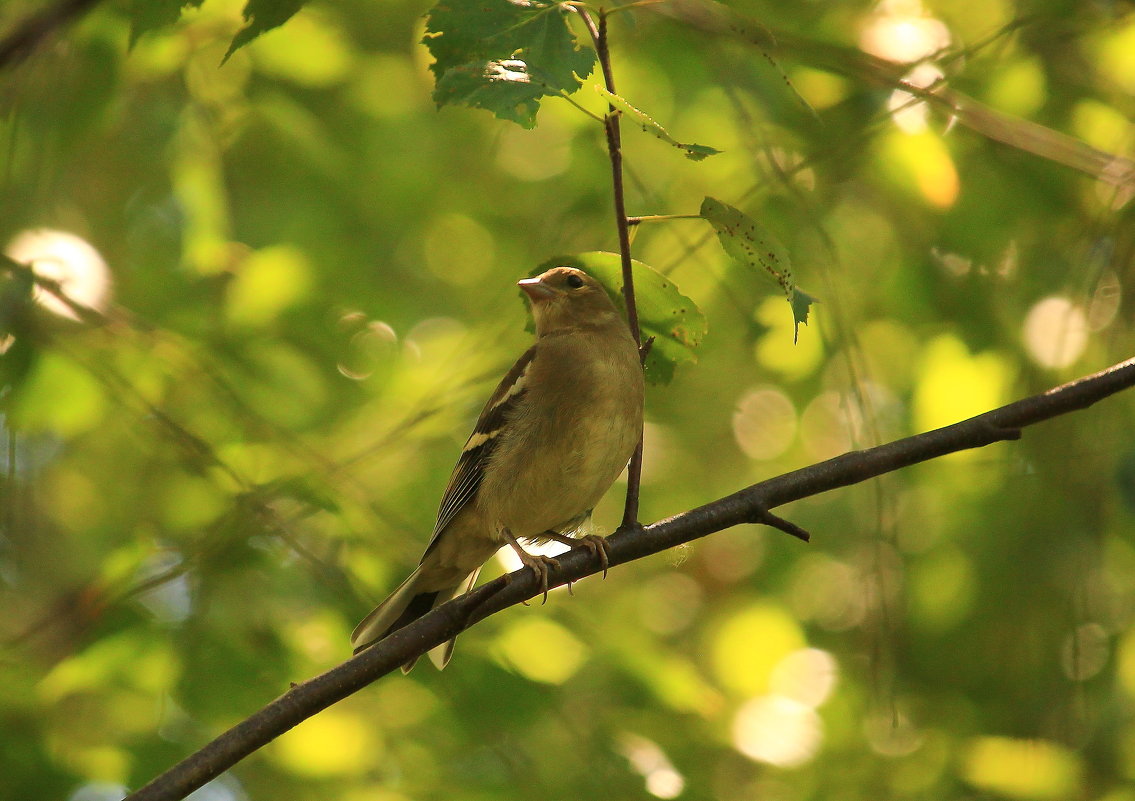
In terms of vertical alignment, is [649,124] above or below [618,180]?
below

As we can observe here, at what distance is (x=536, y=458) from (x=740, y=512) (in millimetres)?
1407

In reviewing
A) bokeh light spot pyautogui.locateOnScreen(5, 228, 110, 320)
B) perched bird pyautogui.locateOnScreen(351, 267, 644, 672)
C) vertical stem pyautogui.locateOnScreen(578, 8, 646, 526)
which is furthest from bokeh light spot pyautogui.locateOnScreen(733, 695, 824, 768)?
bokeh light spot pyautogui.locateOnScreen(5, 228, 110, 320)

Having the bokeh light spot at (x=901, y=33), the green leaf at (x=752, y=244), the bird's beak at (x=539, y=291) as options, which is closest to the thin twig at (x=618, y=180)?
the green leaf at (x=752, y=244)

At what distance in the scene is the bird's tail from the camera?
3.82m

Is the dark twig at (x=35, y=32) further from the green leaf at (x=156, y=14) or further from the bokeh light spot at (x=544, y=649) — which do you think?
the bokeh light spot at (x=544, y=649)

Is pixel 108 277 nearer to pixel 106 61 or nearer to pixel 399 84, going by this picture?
pixel 106 61

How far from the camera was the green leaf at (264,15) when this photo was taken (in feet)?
9.29

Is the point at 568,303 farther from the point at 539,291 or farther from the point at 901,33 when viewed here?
the point at 901,33

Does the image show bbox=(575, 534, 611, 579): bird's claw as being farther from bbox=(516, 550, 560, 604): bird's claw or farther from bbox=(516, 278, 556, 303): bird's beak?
bbox=(516, 278, 556, 303): bird's beak

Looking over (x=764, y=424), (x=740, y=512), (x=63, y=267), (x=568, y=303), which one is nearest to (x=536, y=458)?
(x=568, y=303)

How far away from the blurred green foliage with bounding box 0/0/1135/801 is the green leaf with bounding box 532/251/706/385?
44 centimetres

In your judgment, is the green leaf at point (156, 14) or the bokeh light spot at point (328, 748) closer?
the green leaf at point (156, 14)

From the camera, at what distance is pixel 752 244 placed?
8.48 feet

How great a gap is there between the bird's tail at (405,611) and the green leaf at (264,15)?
6.52 feet
